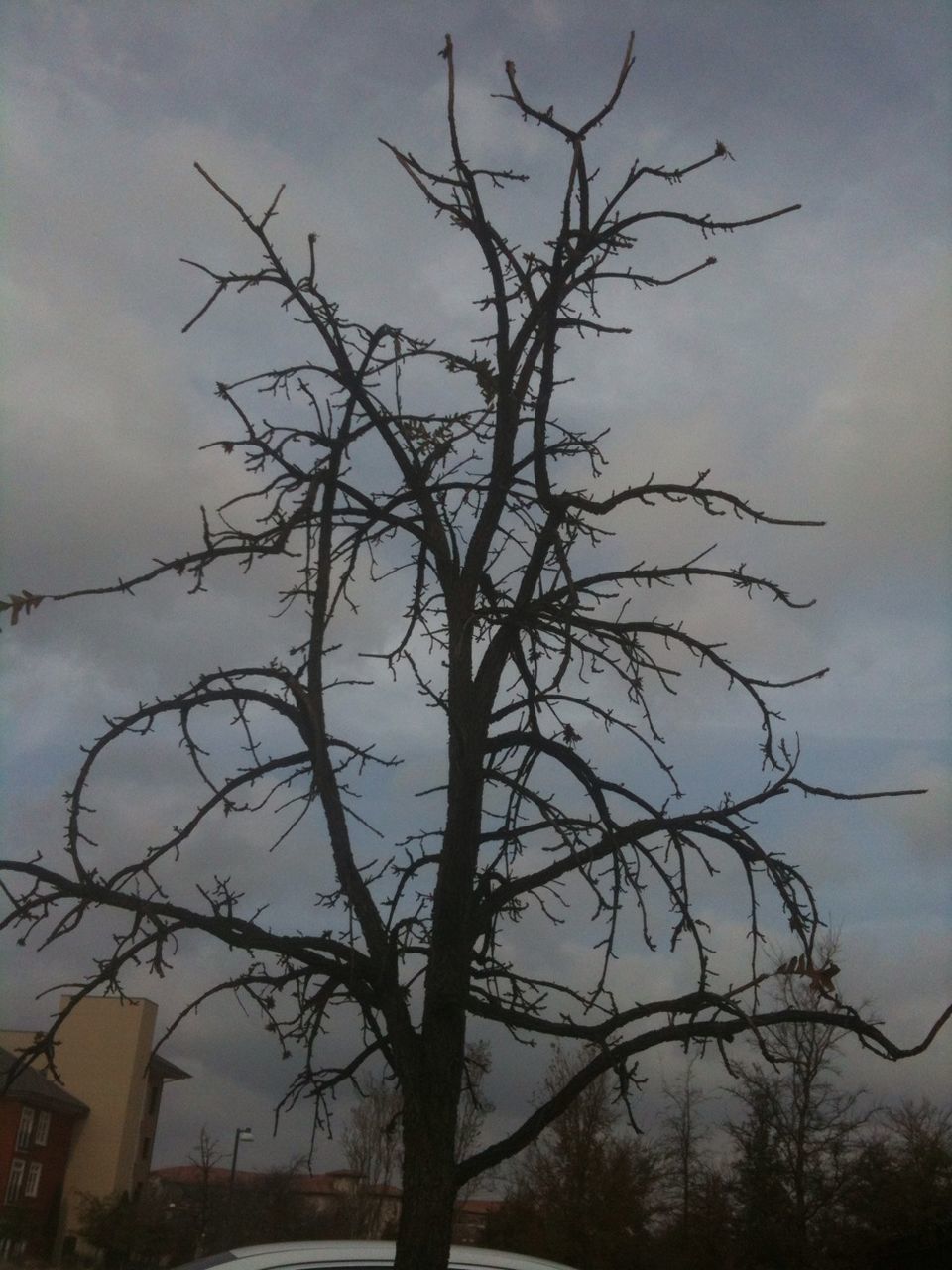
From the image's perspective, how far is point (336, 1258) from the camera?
503cm

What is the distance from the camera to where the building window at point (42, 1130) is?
52188 mm

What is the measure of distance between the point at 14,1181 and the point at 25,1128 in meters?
2.07

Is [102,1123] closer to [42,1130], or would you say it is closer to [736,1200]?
[42,1130]

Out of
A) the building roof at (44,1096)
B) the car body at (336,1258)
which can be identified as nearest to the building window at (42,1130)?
the building roof at (44,1096)

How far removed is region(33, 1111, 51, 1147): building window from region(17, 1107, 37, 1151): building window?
955 millimetres

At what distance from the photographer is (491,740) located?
5164mm

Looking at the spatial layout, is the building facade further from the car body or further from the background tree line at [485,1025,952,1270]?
the car body

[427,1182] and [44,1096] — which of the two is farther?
[44,1096]

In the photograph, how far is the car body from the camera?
4.89 metres

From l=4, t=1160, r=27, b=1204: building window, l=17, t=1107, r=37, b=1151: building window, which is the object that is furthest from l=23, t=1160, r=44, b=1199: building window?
l=17, t=1107, r=37, b=1151: building window

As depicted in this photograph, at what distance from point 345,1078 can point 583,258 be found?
3706 millimetres

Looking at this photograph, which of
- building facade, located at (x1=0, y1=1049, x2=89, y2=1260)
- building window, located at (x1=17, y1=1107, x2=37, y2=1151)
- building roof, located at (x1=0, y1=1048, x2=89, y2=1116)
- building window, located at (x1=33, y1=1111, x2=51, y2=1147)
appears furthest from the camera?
building window, located at (x1=33, y1=1111, x2=51, y2=1147)

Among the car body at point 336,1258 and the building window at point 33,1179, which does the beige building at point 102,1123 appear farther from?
the car body at point 336,1258

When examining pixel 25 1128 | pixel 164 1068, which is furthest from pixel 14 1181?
pixel 164 1068
